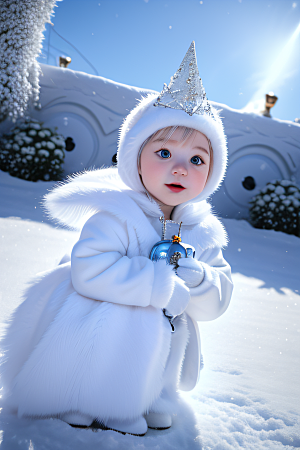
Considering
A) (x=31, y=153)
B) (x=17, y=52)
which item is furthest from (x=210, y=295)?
(x=17, y=52)

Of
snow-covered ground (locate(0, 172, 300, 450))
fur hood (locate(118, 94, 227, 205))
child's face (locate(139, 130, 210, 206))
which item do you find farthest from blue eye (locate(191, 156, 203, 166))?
snow-covered ground (locate(0, 172, 300, 450))

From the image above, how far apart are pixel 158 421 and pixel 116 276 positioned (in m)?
0.51

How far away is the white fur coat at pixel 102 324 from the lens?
0.98 meters

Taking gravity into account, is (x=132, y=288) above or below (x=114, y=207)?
below

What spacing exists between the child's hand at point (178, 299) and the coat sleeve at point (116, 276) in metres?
0.04

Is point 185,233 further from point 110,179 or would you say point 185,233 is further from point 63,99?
point 63,99

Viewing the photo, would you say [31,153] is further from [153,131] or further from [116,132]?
[153,131]

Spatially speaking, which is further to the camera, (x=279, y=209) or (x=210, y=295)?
(x=279, y=209)

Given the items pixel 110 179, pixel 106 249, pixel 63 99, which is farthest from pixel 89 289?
pixel 63 99

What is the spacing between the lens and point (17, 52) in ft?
16.6

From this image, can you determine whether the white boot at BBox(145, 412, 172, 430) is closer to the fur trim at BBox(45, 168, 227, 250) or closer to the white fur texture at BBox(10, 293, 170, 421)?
the white fur texture at BBox(10, 293, 170, 421)

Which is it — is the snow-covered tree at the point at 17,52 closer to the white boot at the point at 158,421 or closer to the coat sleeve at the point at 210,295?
the coat sleeve at the point at 210,295

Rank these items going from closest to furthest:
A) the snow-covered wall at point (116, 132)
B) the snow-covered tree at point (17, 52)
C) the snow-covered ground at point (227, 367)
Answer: the snow-covered ground at point (227, 367)
the snow-covered tree at point (17, 52)
the snow-covered wall at point (116, 132)

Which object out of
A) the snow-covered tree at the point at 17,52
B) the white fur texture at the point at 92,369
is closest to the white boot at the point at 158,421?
the white fur texture at the point at 92,369
